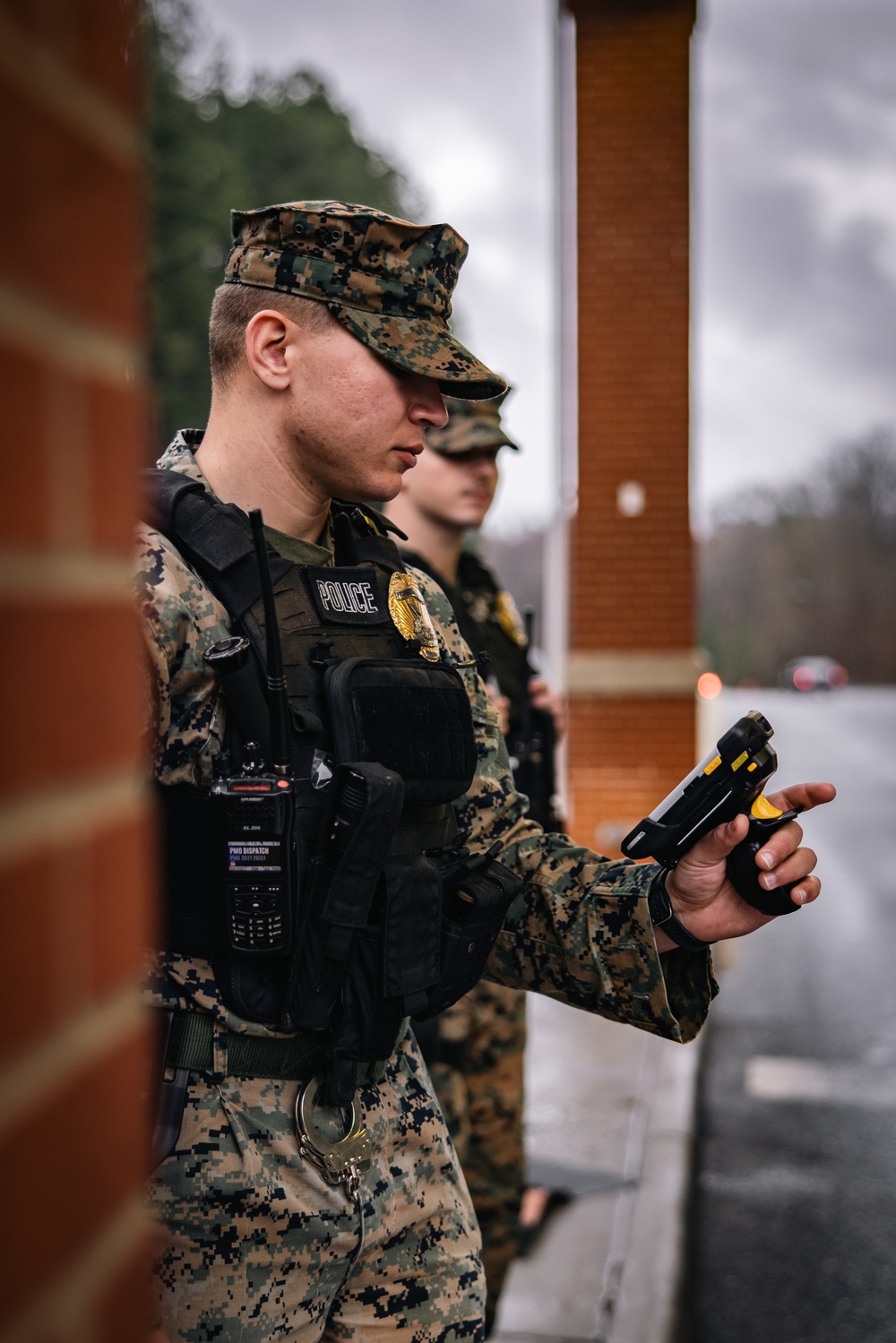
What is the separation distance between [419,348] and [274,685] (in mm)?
484

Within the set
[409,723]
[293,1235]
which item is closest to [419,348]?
[409,723]

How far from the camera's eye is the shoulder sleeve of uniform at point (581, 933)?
5.33ft

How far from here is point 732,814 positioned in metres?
1.61

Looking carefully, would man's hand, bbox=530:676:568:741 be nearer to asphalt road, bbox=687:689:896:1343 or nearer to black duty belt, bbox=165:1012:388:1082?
asphalt road, bbox=687:689:896:1343

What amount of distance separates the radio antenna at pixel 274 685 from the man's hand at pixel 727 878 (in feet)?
1.84

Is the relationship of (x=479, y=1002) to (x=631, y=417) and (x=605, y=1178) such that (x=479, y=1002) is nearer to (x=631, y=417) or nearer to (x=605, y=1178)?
(x=605, y=1178)

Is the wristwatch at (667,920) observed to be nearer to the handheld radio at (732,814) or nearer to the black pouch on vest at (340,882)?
the handheld radio at (732,814)

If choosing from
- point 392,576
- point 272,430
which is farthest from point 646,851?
point 272,430

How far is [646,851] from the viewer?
162cm

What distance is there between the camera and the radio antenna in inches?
55.4

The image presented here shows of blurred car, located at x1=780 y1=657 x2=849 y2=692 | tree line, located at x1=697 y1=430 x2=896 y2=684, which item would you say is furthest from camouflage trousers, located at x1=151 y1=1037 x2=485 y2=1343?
tree line, located at x1=697 y1=430 x2=896 y2=684

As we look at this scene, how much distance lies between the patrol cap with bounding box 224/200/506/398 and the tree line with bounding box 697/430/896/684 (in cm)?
5963

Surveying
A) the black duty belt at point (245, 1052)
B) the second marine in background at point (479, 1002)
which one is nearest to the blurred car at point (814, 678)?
the second marine in background at point (479, 1002)

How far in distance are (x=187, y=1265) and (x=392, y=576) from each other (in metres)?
0.89
